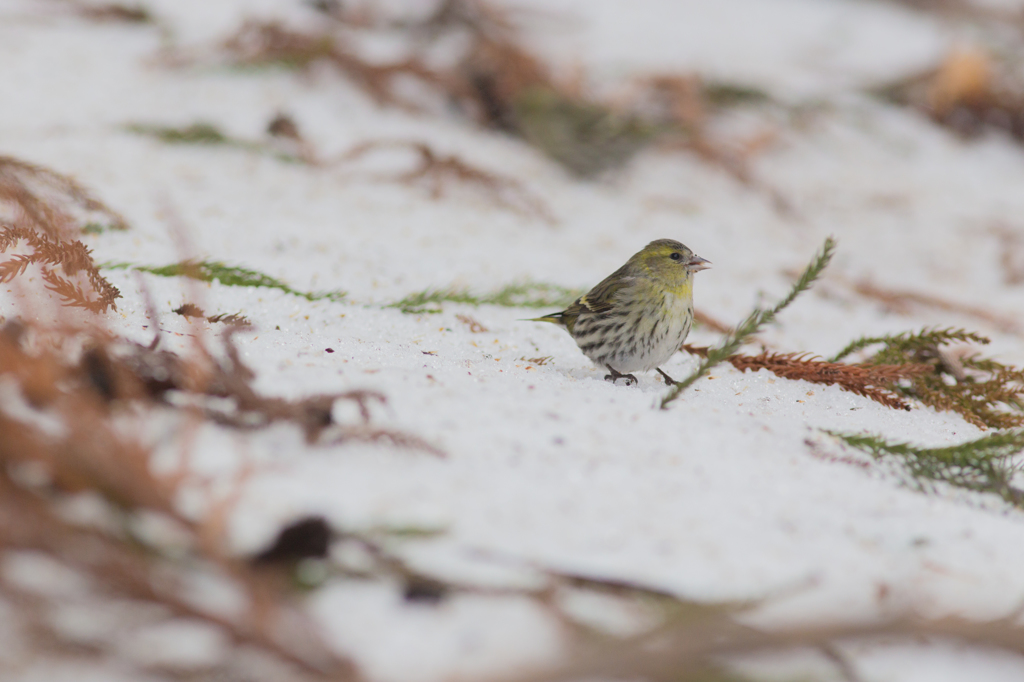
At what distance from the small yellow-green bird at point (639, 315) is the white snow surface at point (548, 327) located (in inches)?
9.8

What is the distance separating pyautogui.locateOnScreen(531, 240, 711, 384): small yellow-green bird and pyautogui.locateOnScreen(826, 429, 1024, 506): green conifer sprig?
124 cm

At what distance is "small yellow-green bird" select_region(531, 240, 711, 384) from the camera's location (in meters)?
3.58

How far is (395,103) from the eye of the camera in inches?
297

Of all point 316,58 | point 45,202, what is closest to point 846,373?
point 45,202

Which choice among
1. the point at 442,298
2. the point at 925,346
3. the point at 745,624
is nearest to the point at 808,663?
the point at 745,624

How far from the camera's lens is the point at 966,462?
2.31 metres

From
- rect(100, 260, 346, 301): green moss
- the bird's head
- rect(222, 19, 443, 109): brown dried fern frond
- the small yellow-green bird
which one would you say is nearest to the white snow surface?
rect(100, 260, 346, 301): green moss

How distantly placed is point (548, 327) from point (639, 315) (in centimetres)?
87

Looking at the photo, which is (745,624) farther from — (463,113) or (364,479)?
(463,113)

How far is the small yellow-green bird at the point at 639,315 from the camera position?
11.7ft

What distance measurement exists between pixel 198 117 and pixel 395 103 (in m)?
1.71

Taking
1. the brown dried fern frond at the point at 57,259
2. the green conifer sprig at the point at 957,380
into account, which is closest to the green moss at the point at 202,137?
the brown dried fern frond at the point at 57,259

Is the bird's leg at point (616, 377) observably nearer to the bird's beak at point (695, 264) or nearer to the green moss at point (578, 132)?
the bird's beak at point (695, 264)

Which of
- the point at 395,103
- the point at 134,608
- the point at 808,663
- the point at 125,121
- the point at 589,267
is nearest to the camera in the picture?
the point at 134,608
